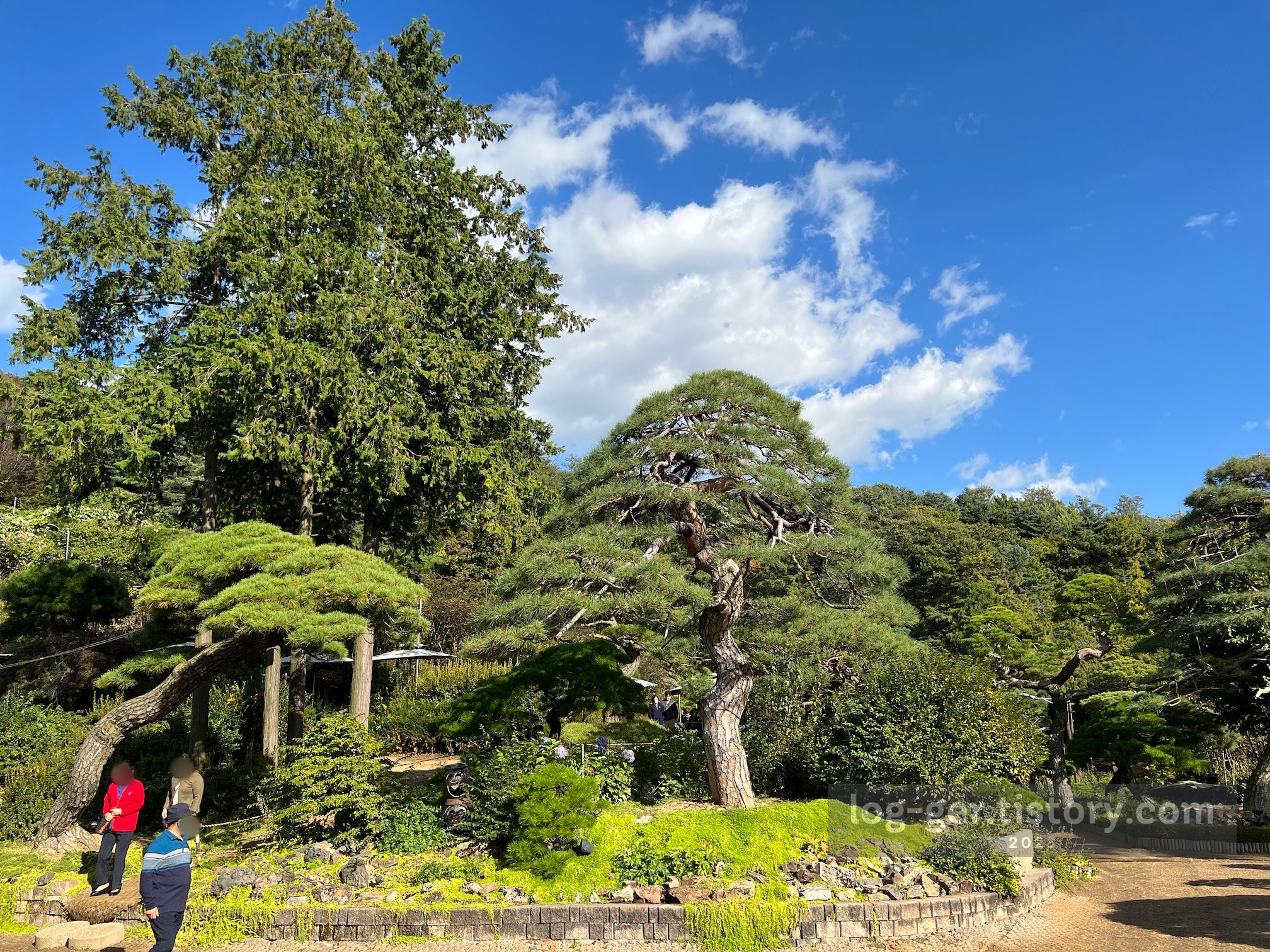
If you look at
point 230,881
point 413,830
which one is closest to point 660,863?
point 413,830

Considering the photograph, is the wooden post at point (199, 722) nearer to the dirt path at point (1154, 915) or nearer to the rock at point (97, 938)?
the rock at point (97, 938)

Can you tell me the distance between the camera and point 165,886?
4574mm

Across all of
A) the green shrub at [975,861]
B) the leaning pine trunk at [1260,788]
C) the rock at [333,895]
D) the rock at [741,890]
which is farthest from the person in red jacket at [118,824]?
the leaning pine trunk at [1260,788]

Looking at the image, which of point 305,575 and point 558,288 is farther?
point 558,288

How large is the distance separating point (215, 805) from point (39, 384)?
5.91 m

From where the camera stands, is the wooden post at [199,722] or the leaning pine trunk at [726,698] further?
the wooden post at [199,722]

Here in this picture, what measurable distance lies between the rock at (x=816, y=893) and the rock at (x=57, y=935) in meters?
5.98

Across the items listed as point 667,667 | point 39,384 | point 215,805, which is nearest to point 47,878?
point 215,805

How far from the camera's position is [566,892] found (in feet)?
21.3

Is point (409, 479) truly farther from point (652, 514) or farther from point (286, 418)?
point (652, 514)

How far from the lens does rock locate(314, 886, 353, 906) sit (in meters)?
6.52

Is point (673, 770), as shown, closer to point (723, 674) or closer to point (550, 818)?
point (723, 674)

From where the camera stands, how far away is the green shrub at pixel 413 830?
7.55m

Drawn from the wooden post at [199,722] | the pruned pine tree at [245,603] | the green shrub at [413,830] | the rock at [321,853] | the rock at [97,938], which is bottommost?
the rock at [97,938]
